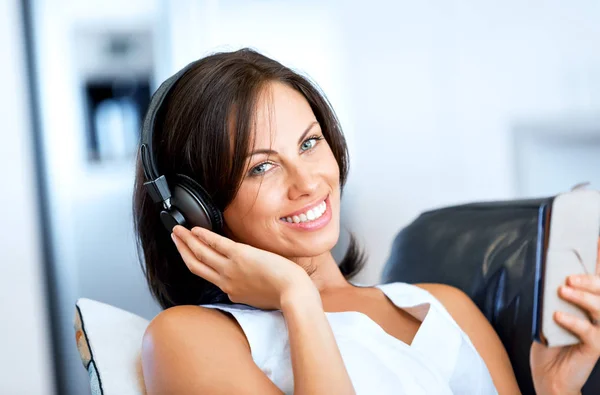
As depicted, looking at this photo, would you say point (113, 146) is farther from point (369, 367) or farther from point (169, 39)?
point (369, 367)

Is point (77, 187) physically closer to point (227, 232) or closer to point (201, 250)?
point (227, 232)

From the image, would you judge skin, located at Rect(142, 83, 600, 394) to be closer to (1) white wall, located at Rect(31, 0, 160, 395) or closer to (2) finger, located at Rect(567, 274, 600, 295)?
(2) finger, located at Rect(567, 274, 600, 295)

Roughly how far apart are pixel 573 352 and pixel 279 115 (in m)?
0.60

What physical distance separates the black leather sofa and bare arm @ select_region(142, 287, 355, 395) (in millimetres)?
482

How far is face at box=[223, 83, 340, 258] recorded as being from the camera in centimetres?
120

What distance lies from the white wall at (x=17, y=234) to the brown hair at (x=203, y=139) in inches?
63.5

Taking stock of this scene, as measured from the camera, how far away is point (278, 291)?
1.08m

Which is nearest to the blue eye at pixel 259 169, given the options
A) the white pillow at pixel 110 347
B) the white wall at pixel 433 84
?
the white pillow at pixel 110 347

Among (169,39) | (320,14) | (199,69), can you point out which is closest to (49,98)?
(169,39)

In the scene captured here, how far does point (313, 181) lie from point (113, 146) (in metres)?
1.98

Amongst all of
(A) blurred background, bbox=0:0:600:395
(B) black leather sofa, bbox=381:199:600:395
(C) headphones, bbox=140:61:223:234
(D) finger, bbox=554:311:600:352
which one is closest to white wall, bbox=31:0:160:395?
(A) blurred background, bbox=0:0:600:395

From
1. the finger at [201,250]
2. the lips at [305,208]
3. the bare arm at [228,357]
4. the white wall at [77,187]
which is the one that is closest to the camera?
the bare arm at [228,357]

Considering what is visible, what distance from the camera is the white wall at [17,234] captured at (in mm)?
2766

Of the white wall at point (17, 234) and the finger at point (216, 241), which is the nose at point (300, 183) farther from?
the white wall at point (17, 234)
